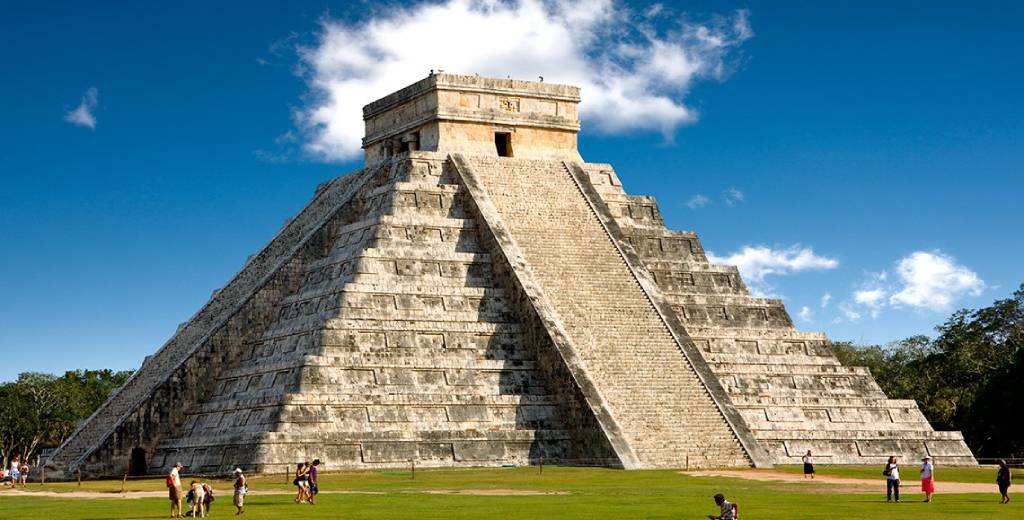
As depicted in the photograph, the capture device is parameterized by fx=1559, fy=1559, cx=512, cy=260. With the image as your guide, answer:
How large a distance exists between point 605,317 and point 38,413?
40.8m

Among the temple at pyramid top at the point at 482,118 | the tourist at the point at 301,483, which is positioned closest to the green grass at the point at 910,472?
the tourist at the point at 301,483

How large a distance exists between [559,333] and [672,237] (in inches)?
310

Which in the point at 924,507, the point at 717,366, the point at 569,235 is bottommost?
the point at 924,507

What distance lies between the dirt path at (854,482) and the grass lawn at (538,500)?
59cm

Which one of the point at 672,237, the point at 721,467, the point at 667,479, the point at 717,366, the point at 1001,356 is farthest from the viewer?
the point at 1001,356

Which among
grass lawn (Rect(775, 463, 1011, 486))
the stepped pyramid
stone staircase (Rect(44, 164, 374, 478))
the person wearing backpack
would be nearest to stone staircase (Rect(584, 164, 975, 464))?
the stepped pyramid

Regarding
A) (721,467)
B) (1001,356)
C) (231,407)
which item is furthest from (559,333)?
(1001,356)

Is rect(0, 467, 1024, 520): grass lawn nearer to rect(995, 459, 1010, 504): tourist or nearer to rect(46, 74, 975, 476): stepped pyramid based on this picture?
rect(995, 459, 1010, 504): tourist

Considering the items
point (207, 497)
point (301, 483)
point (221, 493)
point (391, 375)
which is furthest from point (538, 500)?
point (391, 375)

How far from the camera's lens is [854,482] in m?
35.6

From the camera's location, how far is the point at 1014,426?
49.9 metres

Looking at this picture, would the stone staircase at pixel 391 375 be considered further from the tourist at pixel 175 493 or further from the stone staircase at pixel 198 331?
the tourist at pixel 175 493

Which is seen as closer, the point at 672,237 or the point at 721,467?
the point at 721,467

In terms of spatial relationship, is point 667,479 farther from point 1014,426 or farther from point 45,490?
point 1014,426
